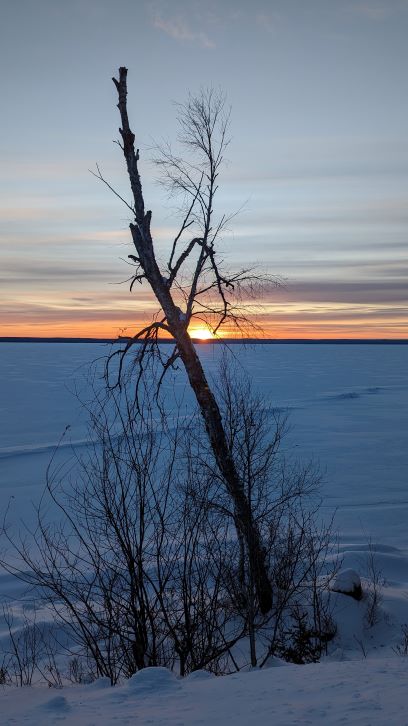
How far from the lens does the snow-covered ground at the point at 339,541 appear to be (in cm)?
450

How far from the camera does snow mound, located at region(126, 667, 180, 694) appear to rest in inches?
199

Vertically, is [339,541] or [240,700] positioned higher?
[240,700]

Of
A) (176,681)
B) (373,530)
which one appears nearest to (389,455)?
(373,530)

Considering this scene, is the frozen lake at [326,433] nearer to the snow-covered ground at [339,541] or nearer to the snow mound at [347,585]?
the snow-covered ground at [339,541]

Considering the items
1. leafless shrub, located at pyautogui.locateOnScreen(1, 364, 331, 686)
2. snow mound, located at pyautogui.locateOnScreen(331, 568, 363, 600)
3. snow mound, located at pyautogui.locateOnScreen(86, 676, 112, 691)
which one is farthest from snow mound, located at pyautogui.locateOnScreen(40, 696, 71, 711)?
snow mound, located at pyautogui.locateOnScreen(331, 568, 363, 600)

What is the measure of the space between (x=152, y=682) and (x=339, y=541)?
524 inches

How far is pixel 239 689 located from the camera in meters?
4.88

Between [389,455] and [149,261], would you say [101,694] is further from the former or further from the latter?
[389,455]

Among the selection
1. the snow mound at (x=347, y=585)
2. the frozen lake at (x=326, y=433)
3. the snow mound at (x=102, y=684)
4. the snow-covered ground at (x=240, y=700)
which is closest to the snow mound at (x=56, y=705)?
the snow-covered ground at (x=240, y=700)

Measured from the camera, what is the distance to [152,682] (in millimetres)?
5141

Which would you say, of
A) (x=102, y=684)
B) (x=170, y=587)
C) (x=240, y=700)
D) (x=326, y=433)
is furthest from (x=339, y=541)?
(x=326, y=433)

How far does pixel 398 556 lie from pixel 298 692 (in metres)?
12.4

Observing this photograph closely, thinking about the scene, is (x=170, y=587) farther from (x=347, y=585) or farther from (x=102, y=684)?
(x=102, y=684)

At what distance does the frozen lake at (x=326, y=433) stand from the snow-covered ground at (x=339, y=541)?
66mm
